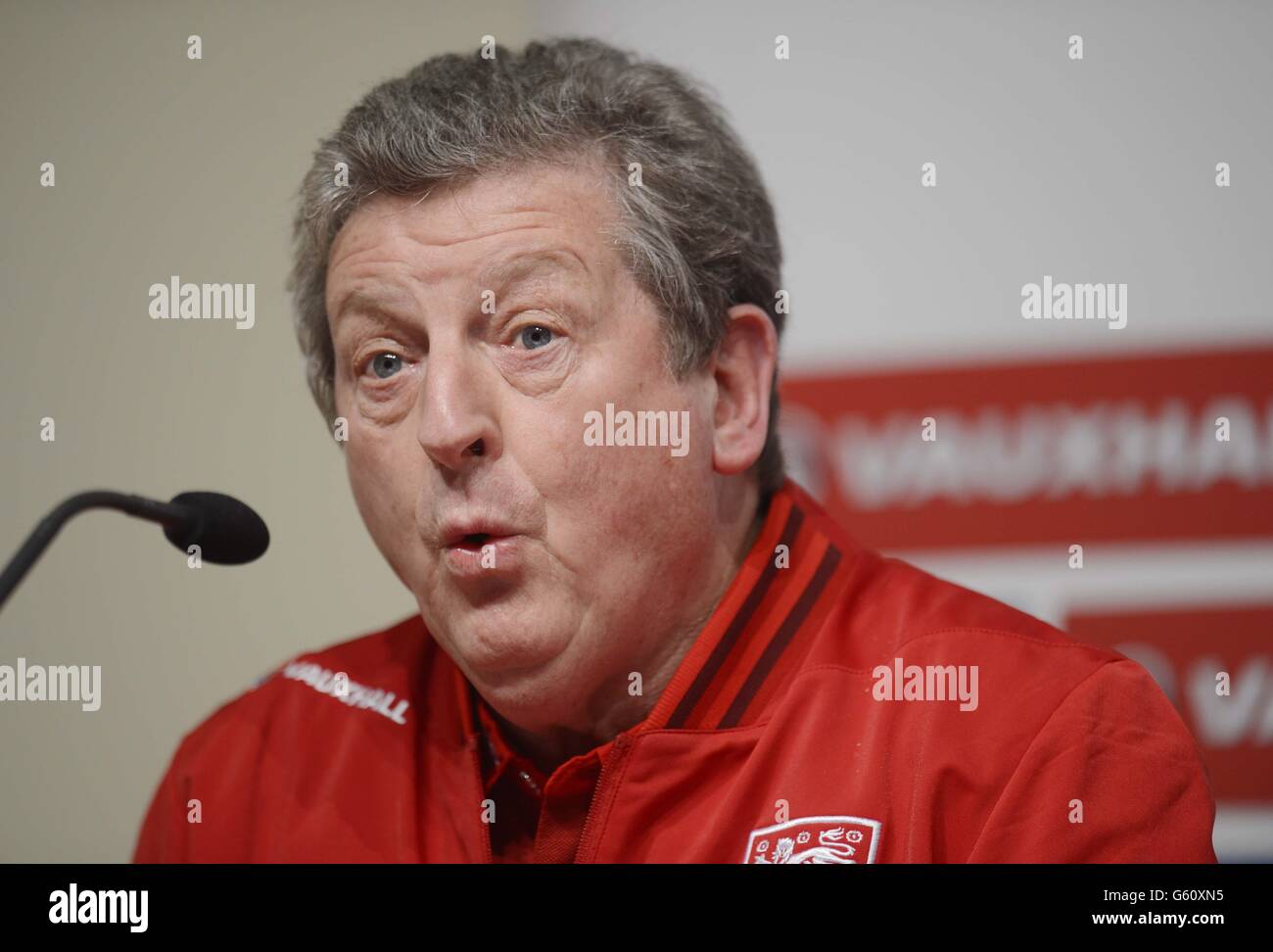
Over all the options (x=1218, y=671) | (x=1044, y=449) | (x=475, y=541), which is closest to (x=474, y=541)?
(x=475, y=541)

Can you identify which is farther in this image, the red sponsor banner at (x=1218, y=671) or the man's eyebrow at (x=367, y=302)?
the red sponsor banner at (x=1218, y=671)

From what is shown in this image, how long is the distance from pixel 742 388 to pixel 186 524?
0.73 meters

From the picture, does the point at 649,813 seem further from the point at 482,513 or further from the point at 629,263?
the point at 629,263

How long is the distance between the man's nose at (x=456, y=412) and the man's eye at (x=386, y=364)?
0.26 ft

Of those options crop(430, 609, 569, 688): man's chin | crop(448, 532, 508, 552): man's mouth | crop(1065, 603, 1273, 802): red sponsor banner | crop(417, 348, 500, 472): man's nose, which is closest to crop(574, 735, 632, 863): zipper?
crop(430, 609, 569, 688): man's chin

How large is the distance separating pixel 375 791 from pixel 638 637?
0.43 meters

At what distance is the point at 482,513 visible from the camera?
1.70 metres

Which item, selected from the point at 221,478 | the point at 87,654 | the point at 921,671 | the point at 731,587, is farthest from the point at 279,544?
the point at 921,671

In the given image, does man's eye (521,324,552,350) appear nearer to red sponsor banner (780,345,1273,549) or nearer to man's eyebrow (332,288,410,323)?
man's eyebrow (332,288,410,323)

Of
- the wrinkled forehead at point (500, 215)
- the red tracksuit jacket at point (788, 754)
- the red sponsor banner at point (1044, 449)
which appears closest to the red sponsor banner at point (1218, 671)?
the red sponsor banner at point (1044, 449)

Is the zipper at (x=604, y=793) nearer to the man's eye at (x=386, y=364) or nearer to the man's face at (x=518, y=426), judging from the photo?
the man's face at (x=518, y=426)

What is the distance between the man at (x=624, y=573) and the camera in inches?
65.5

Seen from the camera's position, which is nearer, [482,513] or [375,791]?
[482,513]
